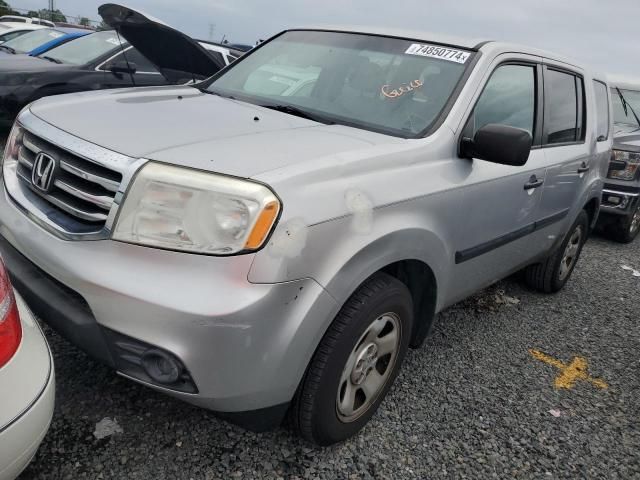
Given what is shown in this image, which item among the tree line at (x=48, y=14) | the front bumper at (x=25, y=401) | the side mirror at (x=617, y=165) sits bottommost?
→ the tree line at (x=48, y=14)

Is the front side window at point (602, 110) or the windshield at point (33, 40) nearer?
the front side window at point (602, 110)

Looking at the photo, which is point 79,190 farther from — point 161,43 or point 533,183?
point 533,183

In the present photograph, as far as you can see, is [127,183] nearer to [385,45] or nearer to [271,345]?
[271,345]

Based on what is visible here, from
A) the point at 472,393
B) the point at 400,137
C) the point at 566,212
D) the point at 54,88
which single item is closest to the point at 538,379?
the point at 472,393

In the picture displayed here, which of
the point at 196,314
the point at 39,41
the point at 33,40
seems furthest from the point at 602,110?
the point at 33,40

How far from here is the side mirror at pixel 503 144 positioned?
87.8 inches

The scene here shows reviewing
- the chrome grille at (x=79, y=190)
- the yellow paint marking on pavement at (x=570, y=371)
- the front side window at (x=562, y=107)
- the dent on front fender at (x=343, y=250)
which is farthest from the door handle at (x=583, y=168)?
the chrome grille at (x=79, y=190)

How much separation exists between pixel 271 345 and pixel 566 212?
2754mm

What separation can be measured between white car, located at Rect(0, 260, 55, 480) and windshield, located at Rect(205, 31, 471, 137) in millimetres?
1530

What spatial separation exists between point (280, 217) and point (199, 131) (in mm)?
638

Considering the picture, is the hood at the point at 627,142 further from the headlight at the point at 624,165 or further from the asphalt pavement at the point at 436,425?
the asphalt pavement at the point at 436,425

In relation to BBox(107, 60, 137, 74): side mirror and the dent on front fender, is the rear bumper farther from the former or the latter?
BBox(107, 60, 137, 74): side mirror

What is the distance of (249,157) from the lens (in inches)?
70.5

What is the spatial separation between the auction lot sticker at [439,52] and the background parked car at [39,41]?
19.5ft
